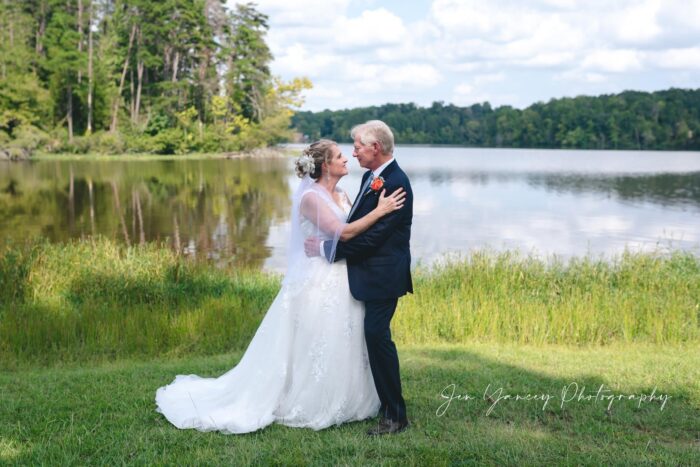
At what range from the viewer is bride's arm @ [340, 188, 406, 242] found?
474 cm

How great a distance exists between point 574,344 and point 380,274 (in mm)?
4950

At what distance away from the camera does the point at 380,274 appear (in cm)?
485

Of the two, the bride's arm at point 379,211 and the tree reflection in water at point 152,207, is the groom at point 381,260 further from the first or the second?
the tree reflection in water at point 152,207

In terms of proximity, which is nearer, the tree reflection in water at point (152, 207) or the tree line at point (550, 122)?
the tree reflection in water at point (152, 207)

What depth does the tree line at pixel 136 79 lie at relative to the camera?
202 ft

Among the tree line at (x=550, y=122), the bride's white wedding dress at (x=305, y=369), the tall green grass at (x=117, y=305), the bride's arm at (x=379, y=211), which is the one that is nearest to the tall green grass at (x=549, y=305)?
the tall green grass at (x=117, y=305)

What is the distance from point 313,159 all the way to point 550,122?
140636mm

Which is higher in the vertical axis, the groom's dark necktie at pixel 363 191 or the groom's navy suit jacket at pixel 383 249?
the groom's dark necktie at pixel 363 191

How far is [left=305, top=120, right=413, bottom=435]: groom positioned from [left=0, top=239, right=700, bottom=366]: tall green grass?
13.3 feet

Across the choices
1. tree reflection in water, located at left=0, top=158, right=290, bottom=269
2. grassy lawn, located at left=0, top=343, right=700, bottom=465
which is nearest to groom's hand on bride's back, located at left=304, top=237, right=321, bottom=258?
grassy lawn, located at left=0, top=343, right=700, bottom=465

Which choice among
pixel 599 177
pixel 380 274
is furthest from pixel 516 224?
pixel 599 177

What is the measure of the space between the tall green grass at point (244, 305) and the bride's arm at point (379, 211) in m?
4.38

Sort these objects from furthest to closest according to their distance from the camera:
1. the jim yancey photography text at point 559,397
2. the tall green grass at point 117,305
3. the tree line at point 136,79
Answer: the tree line at point 136,79 < the tall green grass at point 117,305 < the jim yancey photography text at point 559,397

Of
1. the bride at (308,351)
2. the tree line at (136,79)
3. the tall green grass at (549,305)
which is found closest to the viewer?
the bride at (308,351)
